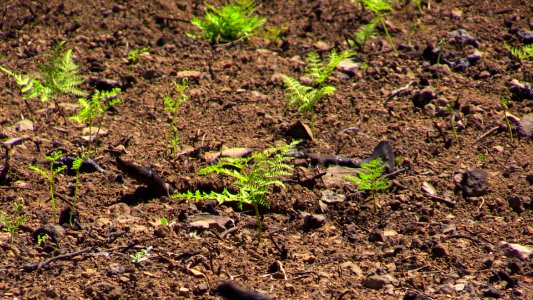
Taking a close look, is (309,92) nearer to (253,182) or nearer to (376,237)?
(253,182)

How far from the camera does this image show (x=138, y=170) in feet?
15.1

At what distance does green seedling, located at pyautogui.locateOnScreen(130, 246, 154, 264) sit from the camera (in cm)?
391

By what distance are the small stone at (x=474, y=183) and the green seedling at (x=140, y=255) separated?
196 centimetres

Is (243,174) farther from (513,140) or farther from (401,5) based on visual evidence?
(401,5)

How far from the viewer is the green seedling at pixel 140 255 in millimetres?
3908

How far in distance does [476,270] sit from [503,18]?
329 centimetres

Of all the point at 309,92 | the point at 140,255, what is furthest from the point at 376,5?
the point at 140,255

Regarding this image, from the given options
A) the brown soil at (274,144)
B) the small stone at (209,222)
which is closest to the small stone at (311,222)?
the brown soil at (274,144)

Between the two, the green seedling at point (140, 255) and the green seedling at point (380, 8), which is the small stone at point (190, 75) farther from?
the green seedling at point (140, 255)

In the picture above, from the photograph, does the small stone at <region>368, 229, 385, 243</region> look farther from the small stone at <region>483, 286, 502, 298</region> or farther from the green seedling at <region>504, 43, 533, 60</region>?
the green seedling at <region>504, 43, 533, 60</region>

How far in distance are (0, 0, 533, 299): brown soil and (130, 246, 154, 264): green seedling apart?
30 mm

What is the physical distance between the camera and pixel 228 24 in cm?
641

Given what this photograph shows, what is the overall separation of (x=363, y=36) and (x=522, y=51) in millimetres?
1273

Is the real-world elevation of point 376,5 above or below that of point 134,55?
above
